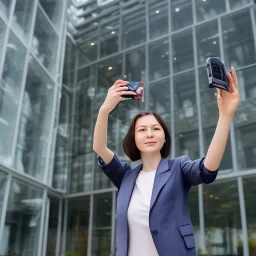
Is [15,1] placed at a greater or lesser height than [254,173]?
greater

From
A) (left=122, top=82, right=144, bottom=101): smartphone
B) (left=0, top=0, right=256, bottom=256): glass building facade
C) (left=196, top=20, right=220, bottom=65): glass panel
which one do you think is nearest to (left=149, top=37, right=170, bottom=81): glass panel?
(left=0, top=0, right=256, bottom=256): glass building facade

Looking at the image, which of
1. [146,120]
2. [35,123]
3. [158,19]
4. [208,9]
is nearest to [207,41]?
[208,9]

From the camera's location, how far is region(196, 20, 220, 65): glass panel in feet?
32.3

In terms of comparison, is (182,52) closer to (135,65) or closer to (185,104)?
(135,65)

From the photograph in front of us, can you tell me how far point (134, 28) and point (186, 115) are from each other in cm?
395

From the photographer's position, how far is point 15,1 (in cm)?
882

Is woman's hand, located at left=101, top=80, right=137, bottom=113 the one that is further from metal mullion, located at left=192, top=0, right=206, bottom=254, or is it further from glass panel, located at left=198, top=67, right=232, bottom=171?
glass panel, located at left=198, top=67, right=232, bottom=171

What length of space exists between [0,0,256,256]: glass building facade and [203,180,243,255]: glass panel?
0.02 m

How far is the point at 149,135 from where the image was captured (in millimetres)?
1790

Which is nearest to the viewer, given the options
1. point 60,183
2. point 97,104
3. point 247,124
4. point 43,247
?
point 247,124

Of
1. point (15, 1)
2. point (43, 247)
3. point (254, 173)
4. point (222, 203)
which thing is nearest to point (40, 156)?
point (43, 247)

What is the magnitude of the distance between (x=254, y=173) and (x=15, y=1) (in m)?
7.16

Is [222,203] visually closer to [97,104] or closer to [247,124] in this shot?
[247,124]

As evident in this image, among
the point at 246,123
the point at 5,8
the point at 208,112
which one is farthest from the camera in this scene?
the point at 208,112
